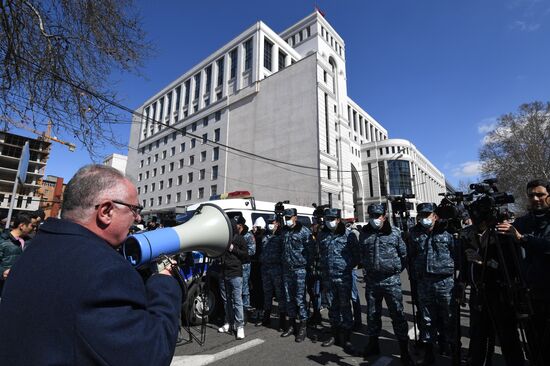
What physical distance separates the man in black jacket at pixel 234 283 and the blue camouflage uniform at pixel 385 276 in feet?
6.98

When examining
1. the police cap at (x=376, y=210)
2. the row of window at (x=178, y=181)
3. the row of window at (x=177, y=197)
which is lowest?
the police cap at (x=376, y=210)

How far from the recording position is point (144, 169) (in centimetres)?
5053

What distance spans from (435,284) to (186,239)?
370 cm

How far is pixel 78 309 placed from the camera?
1015 millimetres

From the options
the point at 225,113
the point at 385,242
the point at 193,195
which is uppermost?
the point at 225,113

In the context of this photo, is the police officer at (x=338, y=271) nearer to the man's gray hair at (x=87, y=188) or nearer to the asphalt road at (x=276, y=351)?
the asphalt road at (x=276, y=351)

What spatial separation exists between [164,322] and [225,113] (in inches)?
1558

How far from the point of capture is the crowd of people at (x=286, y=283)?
1.03 m

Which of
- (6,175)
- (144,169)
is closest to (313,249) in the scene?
(144,169)

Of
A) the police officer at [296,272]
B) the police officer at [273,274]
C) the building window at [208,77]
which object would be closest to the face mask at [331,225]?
the police officer at [296,272]

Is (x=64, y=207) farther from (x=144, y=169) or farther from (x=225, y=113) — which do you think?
(x=144, y=169)

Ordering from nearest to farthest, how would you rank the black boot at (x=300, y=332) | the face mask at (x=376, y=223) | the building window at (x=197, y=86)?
1. the face mask at (x=376, y=223)
2. the black boot at (x=300, y=332)
3. the building window at (x=197, y=86)

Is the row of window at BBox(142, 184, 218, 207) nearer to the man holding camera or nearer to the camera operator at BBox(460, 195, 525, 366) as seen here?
the camera operator at BBox(460, 195, 525, 366)

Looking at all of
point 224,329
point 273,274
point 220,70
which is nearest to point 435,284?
point 273,274
